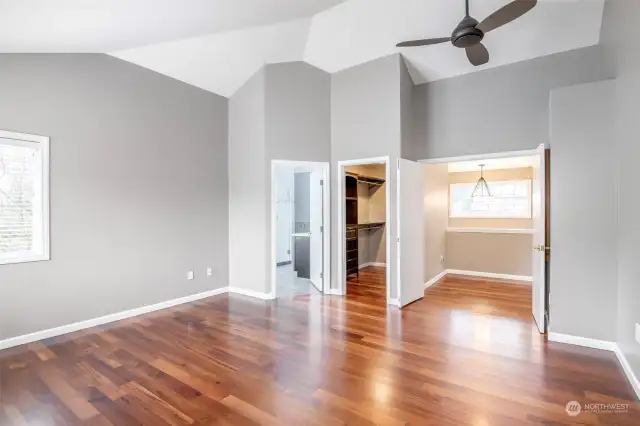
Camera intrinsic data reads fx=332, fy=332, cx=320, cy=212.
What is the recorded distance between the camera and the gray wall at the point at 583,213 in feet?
9.86

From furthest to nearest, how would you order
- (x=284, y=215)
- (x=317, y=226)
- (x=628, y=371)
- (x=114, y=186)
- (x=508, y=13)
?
(x=284, y=215), (x=317, y=226), (x=114, y=186), (x=508, y=13), (x=628, y=371)

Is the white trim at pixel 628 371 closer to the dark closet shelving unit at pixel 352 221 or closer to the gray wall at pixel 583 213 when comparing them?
the gray wall at pixel 583 213

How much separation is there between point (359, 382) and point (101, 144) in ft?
12.2

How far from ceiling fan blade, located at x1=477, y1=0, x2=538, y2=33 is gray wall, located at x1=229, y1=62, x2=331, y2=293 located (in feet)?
8.57

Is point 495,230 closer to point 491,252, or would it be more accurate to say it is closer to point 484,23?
point 491,252

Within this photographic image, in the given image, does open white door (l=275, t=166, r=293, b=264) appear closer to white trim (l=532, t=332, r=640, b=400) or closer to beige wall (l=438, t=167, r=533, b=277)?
beige wall (l=438, t=167, r=533, b=277)

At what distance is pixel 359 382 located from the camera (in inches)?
98.5

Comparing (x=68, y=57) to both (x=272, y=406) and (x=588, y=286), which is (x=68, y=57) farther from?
(x=588, y=286)

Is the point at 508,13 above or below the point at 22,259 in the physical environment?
above

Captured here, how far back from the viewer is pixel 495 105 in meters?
4.52

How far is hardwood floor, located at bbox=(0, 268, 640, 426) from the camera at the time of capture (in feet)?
6.98

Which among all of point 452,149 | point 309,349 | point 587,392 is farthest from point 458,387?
point 452,149

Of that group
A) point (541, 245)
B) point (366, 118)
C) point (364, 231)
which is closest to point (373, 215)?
point (364, 231)

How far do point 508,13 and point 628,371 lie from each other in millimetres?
3014
